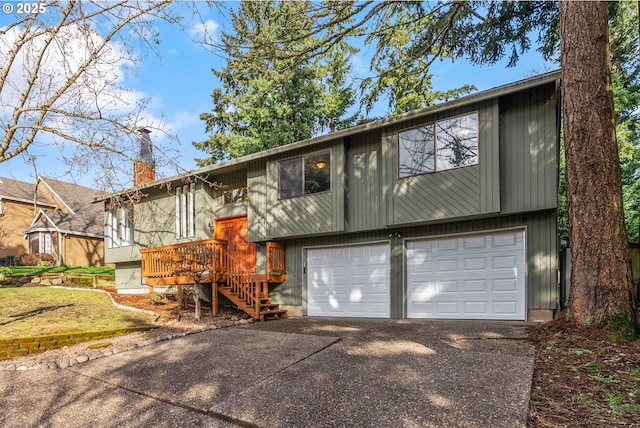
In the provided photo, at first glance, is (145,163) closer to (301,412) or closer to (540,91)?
(301,412)

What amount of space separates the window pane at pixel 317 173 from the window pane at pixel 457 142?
9.21 ft

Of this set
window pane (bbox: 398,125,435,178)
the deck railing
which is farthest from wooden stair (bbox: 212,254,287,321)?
window pane (bbox: 398,125,435,178)

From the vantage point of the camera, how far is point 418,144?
8.15 metres

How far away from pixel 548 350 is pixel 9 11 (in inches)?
406

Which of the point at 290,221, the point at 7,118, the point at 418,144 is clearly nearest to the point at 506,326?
the point at 418,144

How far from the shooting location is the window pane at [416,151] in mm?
7980

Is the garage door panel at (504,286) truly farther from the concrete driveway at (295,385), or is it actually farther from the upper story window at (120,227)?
the upper story window at (120,227)

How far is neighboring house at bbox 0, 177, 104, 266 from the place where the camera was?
837 inches

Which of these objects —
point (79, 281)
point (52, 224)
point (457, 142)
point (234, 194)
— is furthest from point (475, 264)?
point (52, 224)

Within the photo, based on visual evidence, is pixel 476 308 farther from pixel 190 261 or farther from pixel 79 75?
pixel 79 75

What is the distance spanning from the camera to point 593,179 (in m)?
4.95

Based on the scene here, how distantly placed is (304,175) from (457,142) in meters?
3.94

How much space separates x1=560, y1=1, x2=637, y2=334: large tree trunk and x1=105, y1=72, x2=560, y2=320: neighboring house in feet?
4.70

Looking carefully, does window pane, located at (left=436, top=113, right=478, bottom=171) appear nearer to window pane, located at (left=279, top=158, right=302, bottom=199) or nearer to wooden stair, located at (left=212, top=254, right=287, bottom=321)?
window pane, located at (left=279, top=158, right=302, bottom=199)
